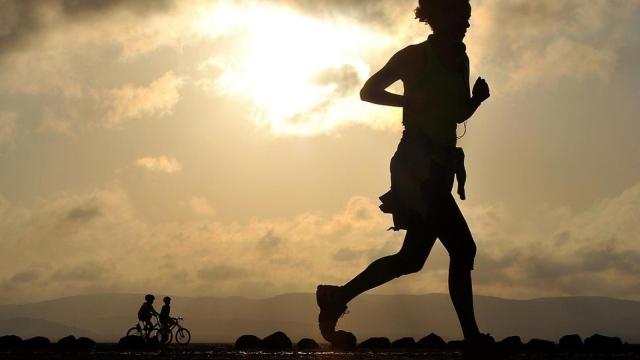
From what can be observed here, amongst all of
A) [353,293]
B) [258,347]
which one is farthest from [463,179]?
[258,347]

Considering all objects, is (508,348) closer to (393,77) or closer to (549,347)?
(393,77)

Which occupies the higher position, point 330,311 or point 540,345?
point 540,345

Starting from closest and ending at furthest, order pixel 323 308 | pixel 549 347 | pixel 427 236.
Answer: pixel 427 236 < pixel 323 308 < pixel 549 347

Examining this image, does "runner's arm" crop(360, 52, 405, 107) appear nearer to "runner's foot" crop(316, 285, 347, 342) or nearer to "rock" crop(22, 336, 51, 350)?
"runner's foot" crop(316, 285, 347, 342)

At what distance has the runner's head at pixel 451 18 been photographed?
329 inches

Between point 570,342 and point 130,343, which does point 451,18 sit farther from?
point 130,343

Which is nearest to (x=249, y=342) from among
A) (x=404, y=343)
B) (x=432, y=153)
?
(x=404, y=343)

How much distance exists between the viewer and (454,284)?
8156 millimetres

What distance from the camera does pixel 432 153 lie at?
26.6 ft

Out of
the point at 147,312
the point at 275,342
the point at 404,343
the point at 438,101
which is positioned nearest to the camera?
the point at 438,101

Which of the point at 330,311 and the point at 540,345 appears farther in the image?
the point at 540,345

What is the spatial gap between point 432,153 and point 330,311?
5.89 ft

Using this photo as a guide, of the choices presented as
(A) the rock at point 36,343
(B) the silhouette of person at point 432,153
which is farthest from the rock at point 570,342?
(A) the rock at point 36,343

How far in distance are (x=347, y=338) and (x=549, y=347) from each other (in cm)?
874
